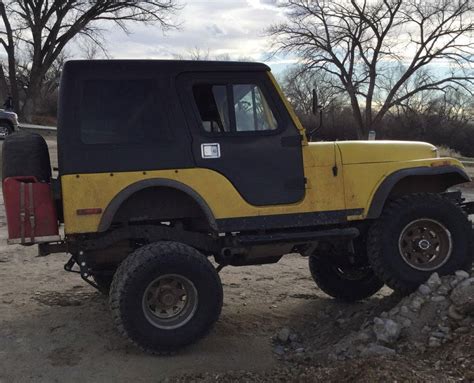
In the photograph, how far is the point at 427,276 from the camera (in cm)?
507

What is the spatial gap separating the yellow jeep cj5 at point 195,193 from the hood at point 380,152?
0.01 meters

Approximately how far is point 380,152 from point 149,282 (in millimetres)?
2393

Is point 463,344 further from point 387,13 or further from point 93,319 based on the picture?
point 387,13

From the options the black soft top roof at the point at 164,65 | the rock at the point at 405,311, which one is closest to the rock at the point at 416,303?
the rock at the point at 405,311

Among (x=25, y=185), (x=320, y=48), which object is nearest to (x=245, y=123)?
(x=25, y=185)

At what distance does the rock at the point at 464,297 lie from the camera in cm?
441

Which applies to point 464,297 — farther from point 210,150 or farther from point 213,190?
point 210,150

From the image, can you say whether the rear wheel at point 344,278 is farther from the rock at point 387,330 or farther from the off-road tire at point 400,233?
the rock at point 387,330

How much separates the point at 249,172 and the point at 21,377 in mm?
2403

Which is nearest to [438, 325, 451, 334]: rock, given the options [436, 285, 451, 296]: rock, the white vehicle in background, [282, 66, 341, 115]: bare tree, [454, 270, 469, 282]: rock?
[436, 285, 451, 296]: rock

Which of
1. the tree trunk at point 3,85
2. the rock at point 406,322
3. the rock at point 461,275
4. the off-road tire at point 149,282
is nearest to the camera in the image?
the off-road tire at point 149,282

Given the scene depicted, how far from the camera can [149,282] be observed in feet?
14.8

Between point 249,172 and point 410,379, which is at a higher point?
point 249,172

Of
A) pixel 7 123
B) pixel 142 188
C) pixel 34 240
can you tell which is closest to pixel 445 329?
pixel 142 188
